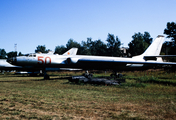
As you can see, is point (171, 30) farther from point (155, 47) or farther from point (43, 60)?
point (43, 60)

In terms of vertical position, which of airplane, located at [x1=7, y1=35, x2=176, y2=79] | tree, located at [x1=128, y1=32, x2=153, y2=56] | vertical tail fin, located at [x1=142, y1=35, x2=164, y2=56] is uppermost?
tree, located at [x1=128, y1=32, x2=153, y2=56]

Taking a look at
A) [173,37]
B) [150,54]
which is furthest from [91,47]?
[150,54]

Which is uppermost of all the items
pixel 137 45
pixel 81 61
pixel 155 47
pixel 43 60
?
pixel 137 45

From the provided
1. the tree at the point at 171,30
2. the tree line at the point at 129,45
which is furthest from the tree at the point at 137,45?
the tree at the point at 171,30

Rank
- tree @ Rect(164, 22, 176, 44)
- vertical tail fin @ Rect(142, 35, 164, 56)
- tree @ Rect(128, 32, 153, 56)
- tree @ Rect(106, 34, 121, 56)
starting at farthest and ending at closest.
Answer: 1. tree @ Rect(106, 34, 121, 56)
2. tree @ Rect(128, 32, 153, 56)
3. tree @ Rect(164, 22, 176, 44)
4. vertical tail fin @ Rect(142, 35, 164, 56)

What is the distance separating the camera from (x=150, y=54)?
25.5m

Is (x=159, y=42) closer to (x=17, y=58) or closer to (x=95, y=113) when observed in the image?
(x=17, y=58)

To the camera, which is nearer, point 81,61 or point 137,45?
point 81,61

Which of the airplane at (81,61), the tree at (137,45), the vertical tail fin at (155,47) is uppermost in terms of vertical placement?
the tree at (137,45)

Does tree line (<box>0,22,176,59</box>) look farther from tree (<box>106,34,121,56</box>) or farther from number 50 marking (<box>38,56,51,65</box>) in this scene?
number 50 marking (<box>38,56,51,65</box>)

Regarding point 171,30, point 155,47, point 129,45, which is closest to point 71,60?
point 155,47

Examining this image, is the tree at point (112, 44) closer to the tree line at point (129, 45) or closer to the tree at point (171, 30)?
the tree line at point (129, 45)

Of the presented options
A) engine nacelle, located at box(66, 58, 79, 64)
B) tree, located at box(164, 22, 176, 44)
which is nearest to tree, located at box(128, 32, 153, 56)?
tree, located at box(164, 22, 176, 44)

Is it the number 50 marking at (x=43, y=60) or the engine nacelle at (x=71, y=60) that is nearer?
the number 50 marking at (x=43, y=60)
